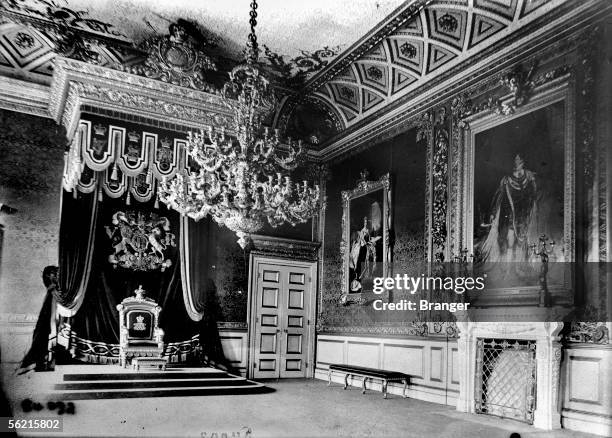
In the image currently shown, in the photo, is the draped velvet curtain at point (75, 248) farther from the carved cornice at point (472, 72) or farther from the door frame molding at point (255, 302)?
the carved cornice at point (472, 72)

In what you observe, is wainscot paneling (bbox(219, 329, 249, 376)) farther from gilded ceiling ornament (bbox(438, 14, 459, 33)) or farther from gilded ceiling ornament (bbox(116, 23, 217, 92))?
gilded ceiling ornament (bbox(438, 14, 459, 33))

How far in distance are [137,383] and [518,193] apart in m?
5.28

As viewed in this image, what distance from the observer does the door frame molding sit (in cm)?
985

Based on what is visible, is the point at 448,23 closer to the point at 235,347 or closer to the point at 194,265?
the point at 194,265

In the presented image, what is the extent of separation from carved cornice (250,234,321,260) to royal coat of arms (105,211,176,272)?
1.58 m

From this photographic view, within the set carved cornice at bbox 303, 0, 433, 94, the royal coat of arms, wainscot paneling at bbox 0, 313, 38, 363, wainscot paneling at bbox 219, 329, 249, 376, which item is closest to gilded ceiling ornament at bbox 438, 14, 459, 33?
carved cornice at bbox 303, 0, 433, 94

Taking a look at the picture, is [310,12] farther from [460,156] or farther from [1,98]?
[1,98]

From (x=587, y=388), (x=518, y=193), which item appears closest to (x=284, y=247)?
(x=518, y=193)

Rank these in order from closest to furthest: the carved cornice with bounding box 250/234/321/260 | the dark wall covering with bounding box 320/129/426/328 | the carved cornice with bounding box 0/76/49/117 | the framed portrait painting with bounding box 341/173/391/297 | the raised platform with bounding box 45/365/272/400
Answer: the raised platform with bounding box 45/365/272/400 < the dark wall covering with bounding box 320/129/426/328 < the carved cornice with bounding box 0/76/49/117 < the framed portrait painting with bounding box 341/173/391/297 < the carved cornice with bounding box 250/234/321/260

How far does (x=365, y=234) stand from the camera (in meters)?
9.25

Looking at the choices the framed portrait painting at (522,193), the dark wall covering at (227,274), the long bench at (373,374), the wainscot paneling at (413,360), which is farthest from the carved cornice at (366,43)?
the long bench at (373,374)

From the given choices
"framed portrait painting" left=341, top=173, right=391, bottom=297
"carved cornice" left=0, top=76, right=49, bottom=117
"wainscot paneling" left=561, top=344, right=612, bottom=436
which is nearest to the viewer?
"wainscot paneling" left=561, top=344, right=612, bottom=436

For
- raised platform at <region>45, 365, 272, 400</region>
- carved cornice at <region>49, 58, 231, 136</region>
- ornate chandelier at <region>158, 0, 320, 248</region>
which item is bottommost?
raised platform at <region>45, 365, 272, 400</region>

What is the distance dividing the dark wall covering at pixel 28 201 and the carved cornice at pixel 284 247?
3373 millimetres
